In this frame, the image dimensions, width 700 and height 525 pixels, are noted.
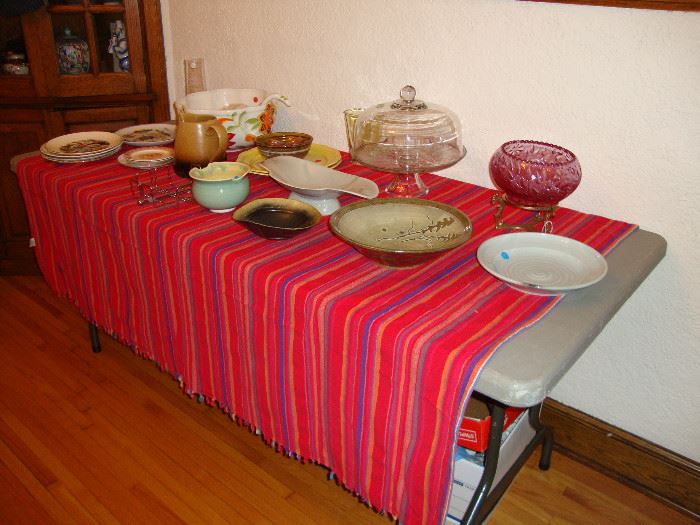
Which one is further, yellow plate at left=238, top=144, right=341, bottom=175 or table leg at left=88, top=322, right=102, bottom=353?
table leg at left=88, top=322, right=102, bottom=353

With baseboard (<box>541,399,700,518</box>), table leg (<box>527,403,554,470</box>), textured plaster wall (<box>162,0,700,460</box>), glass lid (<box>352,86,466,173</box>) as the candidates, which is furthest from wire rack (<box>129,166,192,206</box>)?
baseboard (<box>541,399,700,518</box>)

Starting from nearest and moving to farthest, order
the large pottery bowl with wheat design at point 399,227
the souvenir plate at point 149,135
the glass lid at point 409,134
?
the large pottery bowl with wheat design at point 399,227
the glass lid at point 409,134
the souvenir plate at point 149,135

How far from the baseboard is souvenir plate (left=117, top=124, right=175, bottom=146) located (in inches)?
53.6

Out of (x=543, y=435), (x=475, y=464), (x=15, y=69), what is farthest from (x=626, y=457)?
(x=15, y=69)

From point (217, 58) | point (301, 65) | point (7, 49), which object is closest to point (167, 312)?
point (301, 65)

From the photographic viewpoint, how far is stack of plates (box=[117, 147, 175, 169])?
1.48 m

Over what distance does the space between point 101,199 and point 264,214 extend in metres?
0.41

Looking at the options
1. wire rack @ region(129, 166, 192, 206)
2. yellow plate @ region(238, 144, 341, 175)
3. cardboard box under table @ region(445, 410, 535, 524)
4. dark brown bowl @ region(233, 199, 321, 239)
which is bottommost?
cardboard box under table @ region(445, 410, 535, 524)

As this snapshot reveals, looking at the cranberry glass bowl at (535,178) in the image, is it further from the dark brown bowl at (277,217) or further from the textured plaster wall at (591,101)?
the dark brown bowl at (277,217)

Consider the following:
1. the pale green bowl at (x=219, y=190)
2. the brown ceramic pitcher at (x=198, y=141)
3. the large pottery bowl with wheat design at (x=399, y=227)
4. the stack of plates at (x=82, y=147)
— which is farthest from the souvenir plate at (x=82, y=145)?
the large pottery bowl with wheat design at (x=399, y=227)

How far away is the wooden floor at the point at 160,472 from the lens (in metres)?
1.41

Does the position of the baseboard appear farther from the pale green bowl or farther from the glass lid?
the pale green bowl

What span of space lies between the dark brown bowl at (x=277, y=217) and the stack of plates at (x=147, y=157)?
0.43m

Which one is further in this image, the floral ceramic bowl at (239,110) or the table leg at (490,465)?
the floral ceramic bowl at (239,110)
